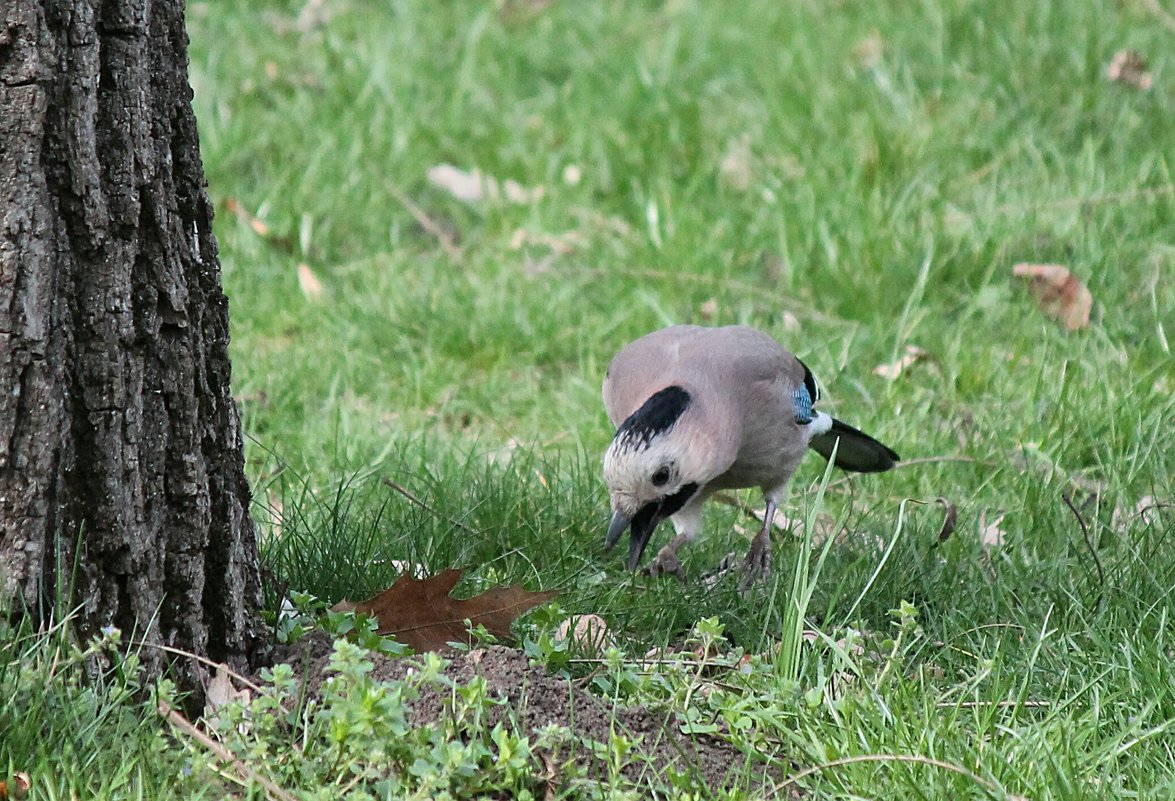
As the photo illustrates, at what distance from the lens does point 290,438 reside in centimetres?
451

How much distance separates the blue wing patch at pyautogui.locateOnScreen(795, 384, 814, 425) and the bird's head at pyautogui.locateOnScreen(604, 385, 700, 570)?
549mm

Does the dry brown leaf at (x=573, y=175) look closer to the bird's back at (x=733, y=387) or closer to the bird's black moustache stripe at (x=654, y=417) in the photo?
the bird's back at (x=733, y=387)

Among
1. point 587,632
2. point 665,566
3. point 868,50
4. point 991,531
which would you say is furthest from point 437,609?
point 868,50

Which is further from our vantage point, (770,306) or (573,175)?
(573,175)

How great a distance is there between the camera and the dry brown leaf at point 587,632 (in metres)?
2.98

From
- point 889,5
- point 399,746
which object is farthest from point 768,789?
point 889,5

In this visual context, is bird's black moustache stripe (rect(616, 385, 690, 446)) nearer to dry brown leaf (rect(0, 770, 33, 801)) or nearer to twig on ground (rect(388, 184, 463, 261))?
dry brown leaf (rect(0, 770, 33, 801))

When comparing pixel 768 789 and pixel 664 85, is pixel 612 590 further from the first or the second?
pixel 664 85

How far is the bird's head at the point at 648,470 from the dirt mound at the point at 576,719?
3.32 ft

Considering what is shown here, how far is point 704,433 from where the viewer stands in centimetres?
393

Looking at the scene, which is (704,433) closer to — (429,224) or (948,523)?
(948,523)

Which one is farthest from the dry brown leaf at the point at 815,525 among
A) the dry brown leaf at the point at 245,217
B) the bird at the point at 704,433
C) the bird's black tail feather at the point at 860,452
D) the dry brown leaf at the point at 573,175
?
the dry brown leaf at the point at 245,217

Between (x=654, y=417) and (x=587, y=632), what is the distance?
954 millimetres

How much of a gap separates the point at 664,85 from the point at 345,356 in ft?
7.85
